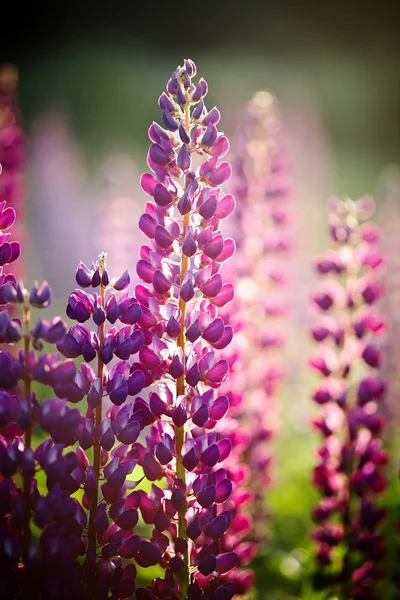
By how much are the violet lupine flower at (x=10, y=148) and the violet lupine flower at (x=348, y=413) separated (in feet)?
4.33

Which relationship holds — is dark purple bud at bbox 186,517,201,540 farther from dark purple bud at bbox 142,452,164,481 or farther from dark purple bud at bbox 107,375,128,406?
dark purple bud at bbox 107,375,128,406

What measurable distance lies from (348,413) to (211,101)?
25.3ft

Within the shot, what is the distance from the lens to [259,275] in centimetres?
324

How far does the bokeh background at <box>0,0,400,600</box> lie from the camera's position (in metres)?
3.79

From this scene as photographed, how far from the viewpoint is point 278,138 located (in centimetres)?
368

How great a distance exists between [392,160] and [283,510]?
10891 millimetres

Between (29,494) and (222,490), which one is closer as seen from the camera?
(29,494)

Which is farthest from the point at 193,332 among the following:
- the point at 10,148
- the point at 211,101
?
the point at 211,101

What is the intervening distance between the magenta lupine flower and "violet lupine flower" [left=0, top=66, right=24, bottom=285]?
0.99 meters

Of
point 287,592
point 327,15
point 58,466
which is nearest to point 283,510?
point 287,592

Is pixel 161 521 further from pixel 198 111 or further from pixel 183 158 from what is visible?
pixel 198 111

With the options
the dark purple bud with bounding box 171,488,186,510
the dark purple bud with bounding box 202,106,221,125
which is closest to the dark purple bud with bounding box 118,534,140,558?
the dark purple bud with bounding box 171,488,186,510

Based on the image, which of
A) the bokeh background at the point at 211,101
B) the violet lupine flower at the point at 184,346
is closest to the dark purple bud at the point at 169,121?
the violet lupine flower at the point at 184,346

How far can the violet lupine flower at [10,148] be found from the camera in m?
2.72
